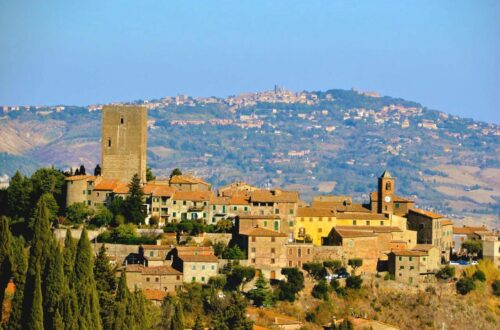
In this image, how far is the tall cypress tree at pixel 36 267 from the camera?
148 feet

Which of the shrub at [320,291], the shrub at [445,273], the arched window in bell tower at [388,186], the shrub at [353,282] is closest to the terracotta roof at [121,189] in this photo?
the shrub at [320,291]

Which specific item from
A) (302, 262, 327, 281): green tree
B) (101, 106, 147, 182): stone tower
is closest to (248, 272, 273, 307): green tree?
(302, 262, 327, 281): green tree

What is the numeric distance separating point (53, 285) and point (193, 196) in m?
26.5

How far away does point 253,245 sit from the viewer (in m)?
65.8

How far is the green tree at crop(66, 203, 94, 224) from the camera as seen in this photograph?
70.1m

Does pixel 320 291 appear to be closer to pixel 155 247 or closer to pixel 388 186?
pixel 155 247

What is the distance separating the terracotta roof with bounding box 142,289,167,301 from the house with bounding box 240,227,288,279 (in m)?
5.94

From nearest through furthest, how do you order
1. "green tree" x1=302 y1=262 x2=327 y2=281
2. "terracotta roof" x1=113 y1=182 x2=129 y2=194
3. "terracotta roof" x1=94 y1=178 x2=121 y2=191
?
1. "green tree" x1=302 y1=262 x2=327 y2=281
2. "terracotta roof" x1=113 y1=182 x2=129 y2=194
3. "terracotta roof" x1=94 y1=178 x2=121 y2=191

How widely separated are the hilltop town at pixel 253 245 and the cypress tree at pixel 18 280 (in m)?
5.71

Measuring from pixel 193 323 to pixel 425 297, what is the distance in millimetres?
15138

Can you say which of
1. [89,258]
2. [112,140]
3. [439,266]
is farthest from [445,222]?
[89,258]

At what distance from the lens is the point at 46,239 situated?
48.9m

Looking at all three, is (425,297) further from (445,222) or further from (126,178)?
(126,178)

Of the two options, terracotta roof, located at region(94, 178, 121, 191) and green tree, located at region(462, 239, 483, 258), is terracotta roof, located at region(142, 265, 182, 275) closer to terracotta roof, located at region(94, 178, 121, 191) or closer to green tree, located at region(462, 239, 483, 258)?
terracotta roof, located at region(94, 178, 121, 191)
